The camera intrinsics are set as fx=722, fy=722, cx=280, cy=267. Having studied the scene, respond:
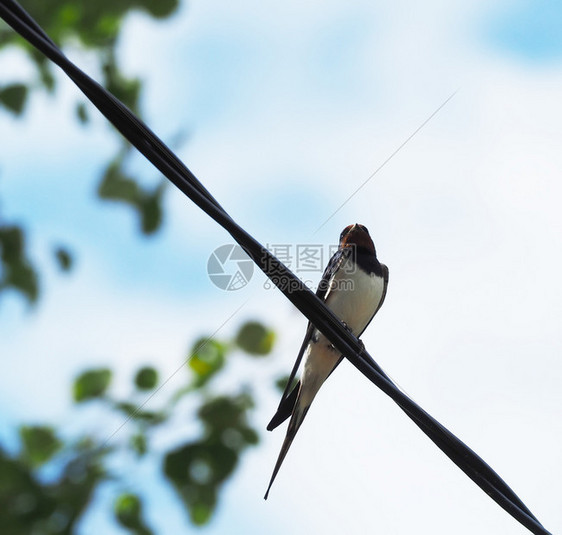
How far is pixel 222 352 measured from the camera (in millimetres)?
3207

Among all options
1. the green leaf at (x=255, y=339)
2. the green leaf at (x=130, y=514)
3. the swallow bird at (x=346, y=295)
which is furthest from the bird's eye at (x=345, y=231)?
the green leaf at (x=130, y=514)

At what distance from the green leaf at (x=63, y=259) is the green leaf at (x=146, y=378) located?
2.56ft

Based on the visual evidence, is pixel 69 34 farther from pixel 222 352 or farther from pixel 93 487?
pixel 93 487

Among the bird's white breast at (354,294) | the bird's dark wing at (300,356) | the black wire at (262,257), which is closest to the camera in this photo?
the black wire at (262,257)

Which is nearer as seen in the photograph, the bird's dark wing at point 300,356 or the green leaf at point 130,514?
the green leaf at point 130,514

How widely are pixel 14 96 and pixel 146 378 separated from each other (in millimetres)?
1620

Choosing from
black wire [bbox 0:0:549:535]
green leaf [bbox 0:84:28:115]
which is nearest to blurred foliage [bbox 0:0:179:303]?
green leaf [bbox 0:84:28:115]

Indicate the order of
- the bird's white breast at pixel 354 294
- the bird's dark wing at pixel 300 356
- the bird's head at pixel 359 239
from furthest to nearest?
1. the bird's head at pixel 359 239
2. the bird's white breast at pixel 354 294
3. the bird's dark wing at pixel 300 356

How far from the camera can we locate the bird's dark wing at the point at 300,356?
11.5 ft

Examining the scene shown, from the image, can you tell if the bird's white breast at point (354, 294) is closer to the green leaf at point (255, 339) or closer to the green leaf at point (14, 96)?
the green leaf at point (255, 339)

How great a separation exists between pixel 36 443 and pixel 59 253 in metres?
0.98

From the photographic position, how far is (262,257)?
2.02 metres

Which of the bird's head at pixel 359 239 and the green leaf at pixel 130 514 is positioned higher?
the bird's head at pixel 359 239

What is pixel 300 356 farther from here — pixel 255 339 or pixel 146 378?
pixel 146 378
